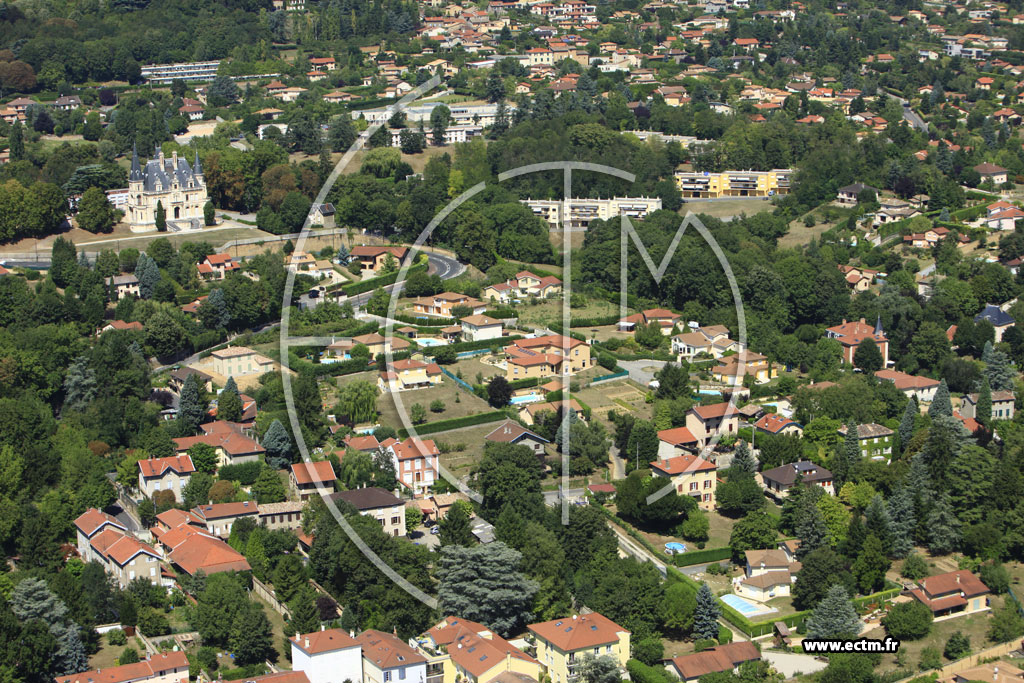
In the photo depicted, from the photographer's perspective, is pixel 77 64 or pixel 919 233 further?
pixel 77 64

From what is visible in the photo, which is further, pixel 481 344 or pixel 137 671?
pixel 481 344

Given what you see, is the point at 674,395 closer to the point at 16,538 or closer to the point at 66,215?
the point at 16,538

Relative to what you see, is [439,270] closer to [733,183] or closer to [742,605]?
[733,183]

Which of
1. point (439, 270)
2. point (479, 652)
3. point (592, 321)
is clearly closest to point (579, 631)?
point (479, 652)

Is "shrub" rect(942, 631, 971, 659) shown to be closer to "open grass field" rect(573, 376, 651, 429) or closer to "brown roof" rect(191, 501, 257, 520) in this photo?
"open grass field" rect(573, 376, 651, 429)

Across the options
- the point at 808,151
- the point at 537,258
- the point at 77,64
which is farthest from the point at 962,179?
the point at 77,64

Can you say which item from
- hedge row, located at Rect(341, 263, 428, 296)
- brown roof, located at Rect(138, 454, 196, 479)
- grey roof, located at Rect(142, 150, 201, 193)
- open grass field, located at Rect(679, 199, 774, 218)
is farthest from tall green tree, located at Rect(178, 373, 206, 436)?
open grass field, located at Rect(679, 199, 774, 218)
